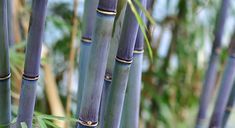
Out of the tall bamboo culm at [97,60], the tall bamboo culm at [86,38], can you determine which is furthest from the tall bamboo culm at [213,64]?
the tall bamboo culm at [97,60]

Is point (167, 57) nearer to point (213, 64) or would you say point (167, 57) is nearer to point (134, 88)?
point (213, 64)

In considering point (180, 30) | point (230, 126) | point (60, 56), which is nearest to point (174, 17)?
point (180, 30)

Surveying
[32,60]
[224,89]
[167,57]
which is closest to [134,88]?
[32,60]

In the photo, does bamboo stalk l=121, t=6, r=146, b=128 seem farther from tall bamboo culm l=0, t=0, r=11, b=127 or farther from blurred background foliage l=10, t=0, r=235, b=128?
blurred background foliage l=10, t=0, r=235, b=128

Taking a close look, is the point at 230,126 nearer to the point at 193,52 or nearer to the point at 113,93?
the point at 193,52

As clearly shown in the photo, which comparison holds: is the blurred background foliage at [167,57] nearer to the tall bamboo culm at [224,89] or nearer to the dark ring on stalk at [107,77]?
the tall bamboo culm at [224,89]
